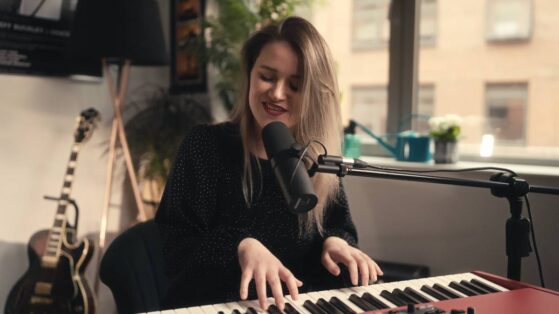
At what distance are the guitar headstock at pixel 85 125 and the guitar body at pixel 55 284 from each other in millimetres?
423

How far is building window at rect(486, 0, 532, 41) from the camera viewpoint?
2162mm

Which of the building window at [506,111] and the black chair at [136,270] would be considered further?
the building window at [506,111]

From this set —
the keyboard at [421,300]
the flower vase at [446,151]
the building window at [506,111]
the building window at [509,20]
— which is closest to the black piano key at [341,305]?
the keyboard at [421,300]

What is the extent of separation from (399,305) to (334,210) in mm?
588

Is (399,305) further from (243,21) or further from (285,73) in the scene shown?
(243,21)

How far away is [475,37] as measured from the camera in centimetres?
232

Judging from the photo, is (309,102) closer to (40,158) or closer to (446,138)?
(446,138)

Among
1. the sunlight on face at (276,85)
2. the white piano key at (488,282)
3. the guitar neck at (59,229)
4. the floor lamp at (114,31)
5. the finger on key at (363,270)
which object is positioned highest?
the floor lamp at (114,31)

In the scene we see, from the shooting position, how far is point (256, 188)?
1.43 m

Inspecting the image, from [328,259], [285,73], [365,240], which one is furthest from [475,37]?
[328,259]

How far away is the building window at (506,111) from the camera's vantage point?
2.19 metres

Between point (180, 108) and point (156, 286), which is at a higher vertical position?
point (180, 108)

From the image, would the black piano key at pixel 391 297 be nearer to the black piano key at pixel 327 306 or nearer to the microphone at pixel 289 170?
the black piano key at pixel 327 306

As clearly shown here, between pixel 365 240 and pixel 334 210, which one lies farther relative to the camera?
pixel 365 240
